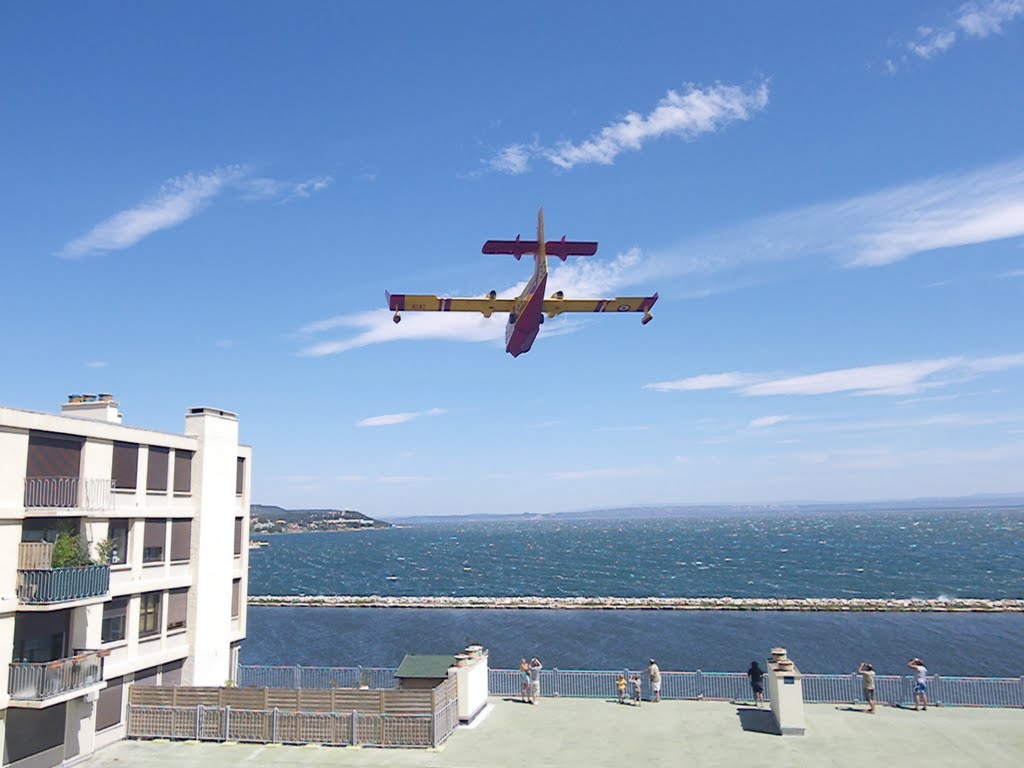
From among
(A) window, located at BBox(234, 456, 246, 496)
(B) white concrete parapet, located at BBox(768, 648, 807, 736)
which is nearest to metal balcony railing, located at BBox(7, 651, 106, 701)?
(A) window, located at BBox(234, 456, 246, 496)

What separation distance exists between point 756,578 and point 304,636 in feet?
304

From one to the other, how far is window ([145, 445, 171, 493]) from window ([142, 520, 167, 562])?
1.32 meters

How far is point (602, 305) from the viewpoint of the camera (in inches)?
1581

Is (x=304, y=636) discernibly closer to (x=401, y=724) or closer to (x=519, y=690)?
(x=519, y=690)

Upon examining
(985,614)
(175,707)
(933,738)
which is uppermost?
(175,707)

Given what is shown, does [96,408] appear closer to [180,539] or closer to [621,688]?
[180,539]

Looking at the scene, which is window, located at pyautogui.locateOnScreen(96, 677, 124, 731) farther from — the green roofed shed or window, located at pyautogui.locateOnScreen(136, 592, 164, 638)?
the green roofed shed

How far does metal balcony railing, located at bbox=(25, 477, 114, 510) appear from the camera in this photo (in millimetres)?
23825

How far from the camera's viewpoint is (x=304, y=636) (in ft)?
296

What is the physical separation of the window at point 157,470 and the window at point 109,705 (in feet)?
22.8

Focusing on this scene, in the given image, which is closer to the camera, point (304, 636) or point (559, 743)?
point (559, 743)

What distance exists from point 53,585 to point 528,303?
21.7 meters

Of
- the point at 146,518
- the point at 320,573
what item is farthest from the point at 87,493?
the point at 320,573

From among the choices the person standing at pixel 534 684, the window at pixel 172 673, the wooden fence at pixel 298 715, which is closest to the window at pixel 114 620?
the wooden fence at pixel 298 715
